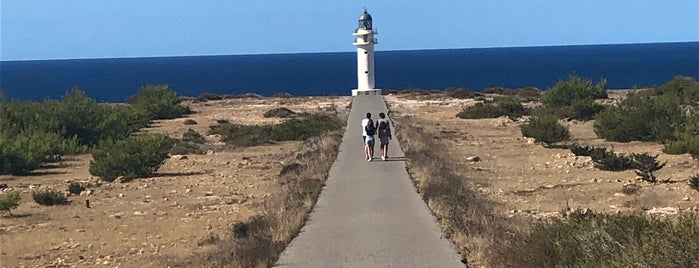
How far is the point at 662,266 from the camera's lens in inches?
263

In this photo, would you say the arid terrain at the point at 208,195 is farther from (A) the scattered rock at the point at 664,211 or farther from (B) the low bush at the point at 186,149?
(B) the low bush at the point at 186,149

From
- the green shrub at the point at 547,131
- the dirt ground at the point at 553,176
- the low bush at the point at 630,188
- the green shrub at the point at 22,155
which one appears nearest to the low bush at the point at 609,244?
the dirt ground at the point at 553,176

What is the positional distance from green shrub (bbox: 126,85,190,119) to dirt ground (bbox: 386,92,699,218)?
70.3 feet

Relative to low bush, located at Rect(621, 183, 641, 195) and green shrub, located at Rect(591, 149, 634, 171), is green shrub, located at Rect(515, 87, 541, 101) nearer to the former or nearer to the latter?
green shrub, located at Rect(591, 149, 634, 171)

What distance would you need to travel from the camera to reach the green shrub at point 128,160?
2425cm

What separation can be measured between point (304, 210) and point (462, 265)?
451 cm

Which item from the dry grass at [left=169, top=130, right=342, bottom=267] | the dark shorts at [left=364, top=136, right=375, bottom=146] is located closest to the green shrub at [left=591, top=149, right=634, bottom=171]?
the dark shorts at [left=364, top=136, right=375, bottom=146]

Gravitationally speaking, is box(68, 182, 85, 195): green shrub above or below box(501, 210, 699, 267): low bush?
below

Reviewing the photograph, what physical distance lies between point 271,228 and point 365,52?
5075cm

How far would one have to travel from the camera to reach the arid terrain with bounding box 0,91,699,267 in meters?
14.3

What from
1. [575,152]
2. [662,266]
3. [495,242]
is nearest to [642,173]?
[575,152]

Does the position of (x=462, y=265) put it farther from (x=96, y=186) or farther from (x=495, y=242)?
(x=96, y=186)

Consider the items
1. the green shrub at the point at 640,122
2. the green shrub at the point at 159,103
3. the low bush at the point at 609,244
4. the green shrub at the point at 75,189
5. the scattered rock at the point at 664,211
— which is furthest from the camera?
the green shrub at the point at 159,103

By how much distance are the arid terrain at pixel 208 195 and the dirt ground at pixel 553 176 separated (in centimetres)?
3
